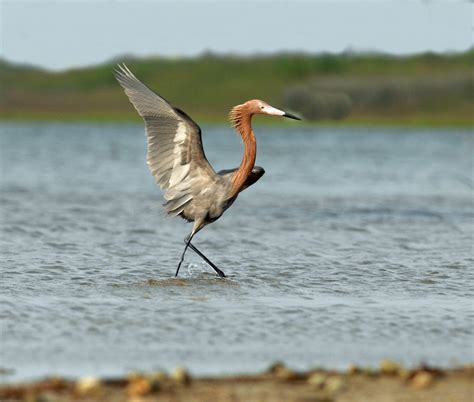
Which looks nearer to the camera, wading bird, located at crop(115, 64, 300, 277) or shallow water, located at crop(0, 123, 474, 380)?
shallow water, located at crop(0, 123, 474, 380)

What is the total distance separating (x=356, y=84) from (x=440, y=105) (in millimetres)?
3894

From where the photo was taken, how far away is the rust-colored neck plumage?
466 inches

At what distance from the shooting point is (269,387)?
22.4 feet

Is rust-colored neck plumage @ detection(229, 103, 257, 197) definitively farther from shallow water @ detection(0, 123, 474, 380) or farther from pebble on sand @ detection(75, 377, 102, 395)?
pebble on sand @ detection(75, 377, 102, 395)

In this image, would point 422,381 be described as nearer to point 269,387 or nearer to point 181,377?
point 269,387

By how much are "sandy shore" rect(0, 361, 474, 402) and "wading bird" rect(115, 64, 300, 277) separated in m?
4.88

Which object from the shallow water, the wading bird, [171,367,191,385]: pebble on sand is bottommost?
the shallow water

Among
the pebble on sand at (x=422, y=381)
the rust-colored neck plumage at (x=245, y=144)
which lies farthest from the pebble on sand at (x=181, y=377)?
the rust-colored neck plumage at (x=245, y=144)

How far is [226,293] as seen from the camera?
10.7m

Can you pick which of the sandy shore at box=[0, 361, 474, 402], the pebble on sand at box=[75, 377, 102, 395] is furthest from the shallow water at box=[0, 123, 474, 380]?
the pebble on sand at box=[75, 377, 102, 395]

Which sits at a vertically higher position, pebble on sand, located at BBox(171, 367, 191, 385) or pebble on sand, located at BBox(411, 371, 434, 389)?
pebble on sand, located at BBox(171, 367, 191, 385)

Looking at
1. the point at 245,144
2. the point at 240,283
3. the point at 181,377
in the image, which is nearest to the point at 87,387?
the point at 181,377

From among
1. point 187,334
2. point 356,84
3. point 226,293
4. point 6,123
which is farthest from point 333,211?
point 6,123

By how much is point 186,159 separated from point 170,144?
25cm
